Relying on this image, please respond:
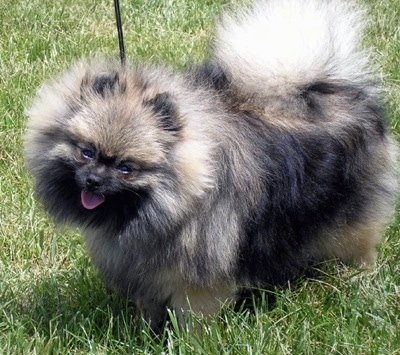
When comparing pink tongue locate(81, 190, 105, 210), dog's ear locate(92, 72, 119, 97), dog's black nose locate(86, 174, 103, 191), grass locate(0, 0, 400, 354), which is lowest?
grass locate(0, 0, 400, 354)

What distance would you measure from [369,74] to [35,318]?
2.04 m

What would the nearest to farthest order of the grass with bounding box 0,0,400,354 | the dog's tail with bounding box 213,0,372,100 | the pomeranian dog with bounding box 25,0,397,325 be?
the pomeranian dog with bounding box 25,0,397,325 → the grass with bounding box 0,0,400,354 → the dog's tail with bounding box 213,0,372,100

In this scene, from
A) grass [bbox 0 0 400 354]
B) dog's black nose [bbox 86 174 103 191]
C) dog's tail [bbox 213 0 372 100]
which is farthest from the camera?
dog's tail [bbox 213 0 372 100]

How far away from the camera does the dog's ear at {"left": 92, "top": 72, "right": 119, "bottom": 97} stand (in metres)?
2.87

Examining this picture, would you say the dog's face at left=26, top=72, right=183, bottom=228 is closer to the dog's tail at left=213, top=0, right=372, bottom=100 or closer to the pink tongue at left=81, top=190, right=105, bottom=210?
the pink tongue at left=81, top=190, right=105, bottom=210

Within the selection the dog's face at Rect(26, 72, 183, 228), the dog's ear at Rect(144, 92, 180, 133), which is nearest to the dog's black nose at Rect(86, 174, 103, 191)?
the dog's face at Rect(26, 72, 183, 228)

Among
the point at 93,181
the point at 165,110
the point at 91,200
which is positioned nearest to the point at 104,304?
the point at 91,200

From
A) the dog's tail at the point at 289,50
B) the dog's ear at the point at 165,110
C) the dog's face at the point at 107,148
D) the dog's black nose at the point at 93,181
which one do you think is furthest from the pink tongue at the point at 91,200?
the dog's tail at the point at 289,50

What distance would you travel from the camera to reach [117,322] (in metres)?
3.29

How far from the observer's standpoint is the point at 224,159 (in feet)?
9.91

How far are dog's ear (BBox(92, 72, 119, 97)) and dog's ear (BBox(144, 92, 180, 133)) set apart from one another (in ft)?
0.50

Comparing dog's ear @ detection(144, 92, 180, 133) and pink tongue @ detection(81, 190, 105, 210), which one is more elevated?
dog's ear @ detection(144, 92, 180, 133)

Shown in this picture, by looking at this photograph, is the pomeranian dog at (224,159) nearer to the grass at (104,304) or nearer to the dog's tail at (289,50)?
the dog's tail at (289,50)

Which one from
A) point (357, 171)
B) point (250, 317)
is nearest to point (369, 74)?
point (357, 171)
